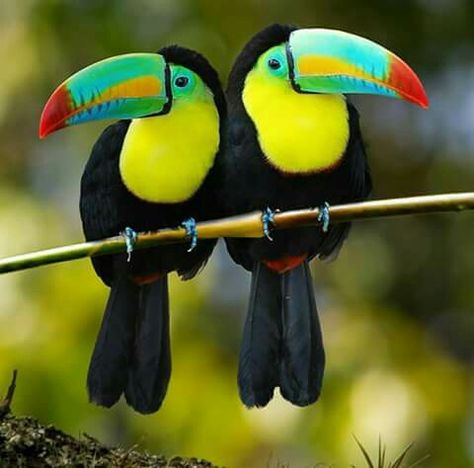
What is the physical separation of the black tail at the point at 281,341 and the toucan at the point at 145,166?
114 millimetres

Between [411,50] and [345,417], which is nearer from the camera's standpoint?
[345,417]

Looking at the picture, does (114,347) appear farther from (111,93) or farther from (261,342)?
(111,93)

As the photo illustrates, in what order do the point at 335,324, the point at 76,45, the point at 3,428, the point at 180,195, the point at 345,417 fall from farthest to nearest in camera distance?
the point at 76,45 < the point at 335,324 < the point at 345,417 < the point at 180,195 < the point at 3,428

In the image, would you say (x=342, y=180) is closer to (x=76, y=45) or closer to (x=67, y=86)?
(x=67, y=86)

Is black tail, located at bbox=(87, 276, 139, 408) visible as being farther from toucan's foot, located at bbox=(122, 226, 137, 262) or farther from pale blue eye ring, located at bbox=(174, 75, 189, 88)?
pale blue eye ring, located at bbox=(174, 75, 189, 88)

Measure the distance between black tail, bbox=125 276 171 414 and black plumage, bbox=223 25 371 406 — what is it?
11 cm

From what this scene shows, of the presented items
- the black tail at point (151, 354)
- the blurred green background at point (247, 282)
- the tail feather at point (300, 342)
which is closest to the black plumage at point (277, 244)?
the tail feather at point (300, 342)

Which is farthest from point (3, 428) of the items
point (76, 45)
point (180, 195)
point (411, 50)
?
point (411, 50)

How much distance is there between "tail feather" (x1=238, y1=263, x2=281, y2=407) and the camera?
196 cm

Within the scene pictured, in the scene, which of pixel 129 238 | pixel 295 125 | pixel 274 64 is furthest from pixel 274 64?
pixel 129 238

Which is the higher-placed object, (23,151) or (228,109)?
(23,151)

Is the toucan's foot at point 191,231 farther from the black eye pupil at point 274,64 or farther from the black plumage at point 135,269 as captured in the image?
the black eye pupil at point 274,64

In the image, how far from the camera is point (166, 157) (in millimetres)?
1949

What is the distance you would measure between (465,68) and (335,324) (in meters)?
1.27
